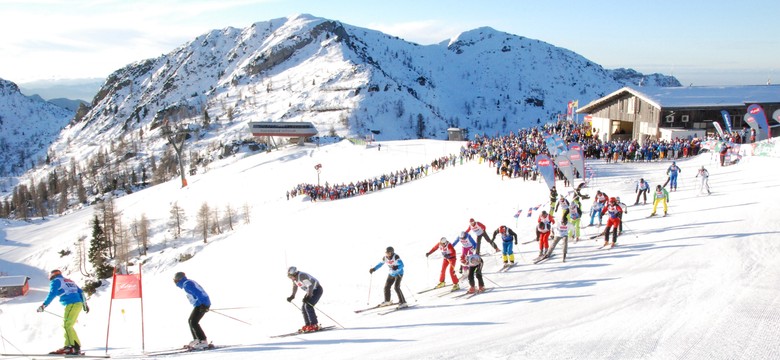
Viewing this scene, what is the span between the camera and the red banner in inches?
421

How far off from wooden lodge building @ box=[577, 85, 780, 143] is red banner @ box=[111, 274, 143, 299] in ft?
105

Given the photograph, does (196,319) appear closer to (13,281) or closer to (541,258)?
(541,258)

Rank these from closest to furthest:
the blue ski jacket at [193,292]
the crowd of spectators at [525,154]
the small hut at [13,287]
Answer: the blue ski jacket at [193,292], the crowd of spectators at [525,154], the small hut at [13,287]

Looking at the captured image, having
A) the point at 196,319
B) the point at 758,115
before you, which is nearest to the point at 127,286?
the point at 196,319

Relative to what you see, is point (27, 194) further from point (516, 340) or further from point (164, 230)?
point (516, 340)

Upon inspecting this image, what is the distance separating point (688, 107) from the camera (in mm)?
34438

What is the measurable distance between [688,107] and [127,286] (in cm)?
3661

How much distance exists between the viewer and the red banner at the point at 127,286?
10695mm

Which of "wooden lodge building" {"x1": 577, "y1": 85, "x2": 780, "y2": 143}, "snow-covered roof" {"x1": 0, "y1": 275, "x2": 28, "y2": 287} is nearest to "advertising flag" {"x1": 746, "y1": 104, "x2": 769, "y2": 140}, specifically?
Answer: "wooden lodge building" {"x1": 577, "y1": 85, "x2": 780, "y2": 143}

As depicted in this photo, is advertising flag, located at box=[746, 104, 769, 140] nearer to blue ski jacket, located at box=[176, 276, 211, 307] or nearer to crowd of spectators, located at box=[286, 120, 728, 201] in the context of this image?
crowd of spectators, located at box=[286, 120, 728, 201]

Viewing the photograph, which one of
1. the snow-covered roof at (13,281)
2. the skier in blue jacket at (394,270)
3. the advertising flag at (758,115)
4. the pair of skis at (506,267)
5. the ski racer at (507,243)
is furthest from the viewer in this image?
the snow-covered roof at (13,281)

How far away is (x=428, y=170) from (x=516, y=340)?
3237 cm

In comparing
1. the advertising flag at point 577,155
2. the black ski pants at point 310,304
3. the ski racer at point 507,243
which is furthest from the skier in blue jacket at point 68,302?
the advertising flag at point 577,155

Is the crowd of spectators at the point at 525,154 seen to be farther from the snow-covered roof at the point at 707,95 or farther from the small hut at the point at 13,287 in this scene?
the small hut at the point at 13,287
